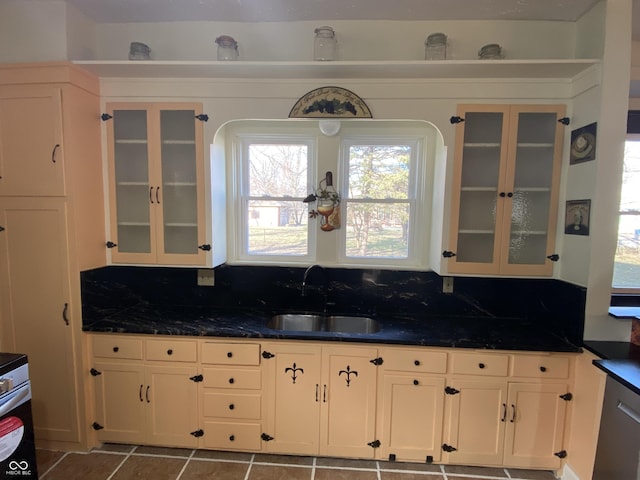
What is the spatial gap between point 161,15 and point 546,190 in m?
2.69

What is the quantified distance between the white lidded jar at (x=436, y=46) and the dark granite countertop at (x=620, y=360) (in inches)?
73.2

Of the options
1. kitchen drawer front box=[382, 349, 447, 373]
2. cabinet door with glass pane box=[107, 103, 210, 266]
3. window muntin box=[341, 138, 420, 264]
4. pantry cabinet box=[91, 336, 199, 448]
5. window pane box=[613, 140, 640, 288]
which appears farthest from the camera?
window muntin box=[341, 138, 420, 264]

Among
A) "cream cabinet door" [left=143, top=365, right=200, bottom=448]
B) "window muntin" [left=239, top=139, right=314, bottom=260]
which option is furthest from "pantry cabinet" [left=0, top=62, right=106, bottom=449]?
"window muntin" [left=239, top=139, right=314, bottom=260]

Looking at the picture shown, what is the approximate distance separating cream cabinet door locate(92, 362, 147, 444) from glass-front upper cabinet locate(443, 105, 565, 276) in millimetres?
2141

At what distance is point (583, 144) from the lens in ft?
6.30

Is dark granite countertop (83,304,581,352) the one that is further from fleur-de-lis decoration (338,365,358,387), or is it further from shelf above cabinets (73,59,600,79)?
shelf above cabinets (73,59,600,79)

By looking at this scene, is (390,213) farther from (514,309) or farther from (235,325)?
(235,325)

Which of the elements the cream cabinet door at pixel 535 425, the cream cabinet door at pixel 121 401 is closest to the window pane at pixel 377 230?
the cream cabinet door at pixel 535 425

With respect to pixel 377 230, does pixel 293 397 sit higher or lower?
lower

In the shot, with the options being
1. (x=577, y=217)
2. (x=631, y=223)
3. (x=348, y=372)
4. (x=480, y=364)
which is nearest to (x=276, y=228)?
(x=348, y=372)

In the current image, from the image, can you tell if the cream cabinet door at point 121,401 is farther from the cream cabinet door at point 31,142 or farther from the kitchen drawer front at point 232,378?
the cream cabinet door at point 31,142

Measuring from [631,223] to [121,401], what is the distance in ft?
12.1

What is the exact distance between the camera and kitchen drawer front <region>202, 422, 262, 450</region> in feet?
6.75

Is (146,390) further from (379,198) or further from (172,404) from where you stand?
(379,198)
